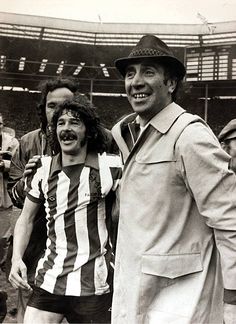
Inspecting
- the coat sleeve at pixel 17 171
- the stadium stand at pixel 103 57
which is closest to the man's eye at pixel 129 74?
the coat sleeve at pixel 17 171

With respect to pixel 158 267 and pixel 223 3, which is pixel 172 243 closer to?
pixel 158 267

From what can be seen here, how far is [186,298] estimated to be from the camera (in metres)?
1.51

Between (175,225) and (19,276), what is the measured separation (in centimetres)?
83

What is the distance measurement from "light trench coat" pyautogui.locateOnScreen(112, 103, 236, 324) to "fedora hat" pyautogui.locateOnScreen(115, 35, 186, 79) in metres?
0.22

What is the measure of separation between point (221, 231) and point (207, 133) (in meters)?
0.30

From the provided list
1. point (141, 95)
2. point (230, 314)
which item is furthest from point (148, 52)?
point (230, 314)

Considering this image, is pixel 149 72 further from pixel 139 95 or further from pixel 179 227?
pixel 179 227

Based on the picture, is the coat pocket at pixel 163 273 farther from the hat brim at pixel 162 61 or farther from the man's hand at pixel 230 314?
the hat brim at pixel 162 61

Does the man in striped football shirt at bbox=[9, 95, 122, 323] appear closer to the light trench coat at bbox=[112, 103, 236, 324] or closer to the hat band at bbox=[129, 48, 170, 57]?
the light trench coat at bbox=[112, 103, 236, 324]

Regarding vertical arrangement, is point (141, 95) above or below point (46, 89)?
below

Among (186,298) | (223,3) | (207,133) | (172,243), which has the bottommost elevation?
(186,298)

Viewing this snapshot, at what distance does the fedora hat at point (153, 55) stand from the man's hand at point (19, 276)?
94cm

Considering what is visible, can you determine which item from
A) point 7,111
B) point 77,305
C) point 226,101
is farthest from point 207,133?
point 7,111

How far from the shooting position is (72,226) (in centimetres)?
201
